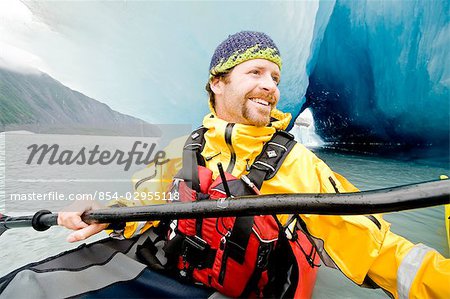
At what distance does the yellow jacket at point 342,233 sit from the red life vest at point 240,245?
4 centimetres

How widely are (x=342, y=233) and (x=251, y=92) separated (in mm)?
408

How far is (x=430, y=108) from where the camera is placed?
5.12m

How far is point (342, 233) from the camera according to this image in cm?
55

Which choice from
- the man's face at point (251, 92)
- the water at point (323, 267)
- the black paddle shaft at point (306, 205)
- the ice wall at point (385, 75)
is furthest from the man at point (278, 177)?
the ice wall at point (385, 75)

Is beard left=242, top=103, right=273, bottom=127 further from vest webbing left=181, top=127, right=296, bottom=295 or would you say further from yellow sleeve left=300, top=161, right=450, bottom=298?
yellow sleeve left=300, top=161, right=450, bottom=298

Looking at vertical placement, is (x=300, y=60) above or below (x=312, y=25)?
below

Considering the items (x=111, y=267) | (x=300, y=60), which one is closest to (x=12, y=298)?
(x=111, y=267)

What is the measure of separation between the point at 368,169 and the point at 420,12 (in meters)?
3.52

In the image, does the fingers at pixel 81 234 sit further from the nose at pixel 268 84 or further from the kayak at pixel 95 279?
the nose at pixel 268 84

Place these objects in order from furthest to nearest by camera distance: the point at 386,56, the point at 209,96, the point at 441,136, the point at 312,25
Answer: the point at 312,25 < the point at 386,56 < the point at 441,136 < the point at 209,96

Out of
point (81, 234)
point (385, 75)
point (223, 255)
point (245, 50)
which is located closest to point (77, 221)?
point (81, 234)

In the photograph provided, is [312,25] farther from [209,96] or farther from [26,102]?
[26,102]

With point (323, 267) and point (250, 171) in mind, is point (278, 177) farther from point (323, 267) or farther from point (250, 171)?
point (323, 267)

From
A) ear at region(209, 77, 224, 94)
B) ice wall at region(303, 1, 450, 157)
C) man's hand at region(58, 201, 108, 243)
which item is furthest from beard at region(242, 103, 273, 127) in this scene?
ice wall at region(303, 1, 450, 157)
